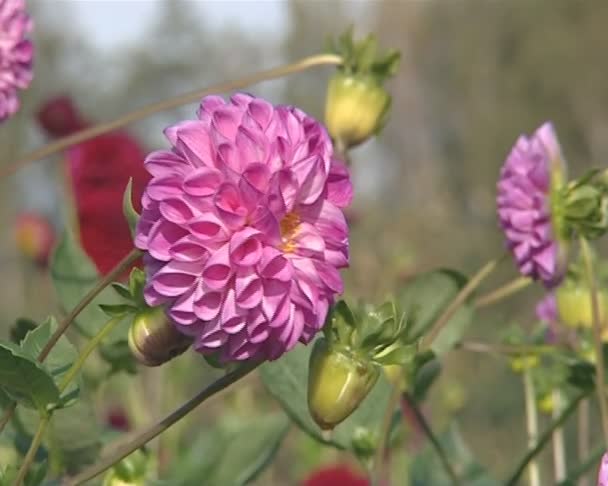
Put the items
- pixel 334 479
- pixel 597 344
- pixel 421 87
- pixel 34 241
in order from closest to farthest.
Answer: pixel 597 344 < pixel 334 479 < pixel 34 241 < pixel 421 87

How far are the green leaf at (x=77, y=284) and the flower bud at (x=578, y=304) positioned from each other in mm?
225

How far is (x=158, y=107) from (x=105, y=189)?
0.32 meters

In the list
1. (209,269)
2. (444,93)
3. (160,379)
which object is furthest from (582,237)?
(444,93)

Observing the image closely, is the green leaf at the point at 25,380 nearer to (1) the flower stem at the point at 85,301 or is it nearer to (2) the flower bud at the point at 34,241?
(1) the flower stem at the point at 85,301

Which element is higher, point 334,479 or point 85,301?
point 85,301

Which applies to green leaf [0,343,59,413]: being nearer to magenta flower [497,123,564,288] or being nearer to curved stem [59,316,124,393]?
curved stem [59,316,124,393]

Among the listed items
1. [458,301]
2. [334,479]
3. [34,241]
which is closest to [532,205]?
[458,301]

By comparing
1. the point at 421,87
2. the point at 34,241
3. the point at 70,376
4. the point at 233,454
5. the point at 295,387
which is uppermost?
the point at 70,376

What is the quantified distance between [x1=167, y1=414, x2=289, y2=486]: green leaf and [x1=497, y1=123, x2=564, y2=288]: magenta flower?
212mm

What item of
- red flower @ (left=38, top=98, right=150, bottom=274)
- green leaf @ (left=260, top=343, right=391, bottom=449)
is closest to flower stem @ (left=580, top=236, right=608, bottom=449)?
green leaf @ (left=260, top=343, right=391, bottom=449)

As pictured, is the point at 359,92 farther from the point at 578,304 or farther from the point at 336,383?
the point at 336,383

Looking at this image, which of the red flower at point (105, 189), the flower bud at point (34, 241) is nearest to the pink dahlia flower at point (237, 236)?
the red flower at point (105, 189)

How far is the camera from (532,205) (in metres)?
0.61

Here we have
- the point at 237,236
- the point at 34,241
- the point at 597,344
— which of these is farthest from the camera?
the point at 34,241
